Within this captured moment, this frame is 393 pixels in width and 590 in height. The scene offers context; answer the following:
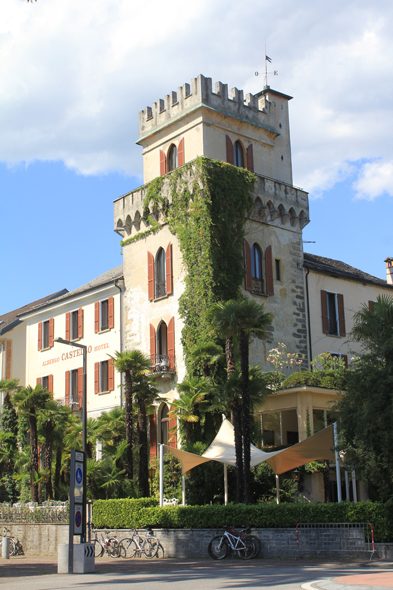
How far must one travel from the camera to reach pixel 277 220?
34.4 m

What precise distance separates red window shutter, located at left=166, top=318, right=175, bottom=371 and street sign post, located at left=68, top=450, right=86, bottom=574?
40.7 ft

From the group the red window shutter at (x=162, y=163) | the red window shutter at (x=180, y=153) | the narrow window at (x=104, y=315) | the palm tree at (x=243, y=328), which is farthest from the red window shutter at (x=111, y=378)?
the palm tree at (x=243, y=328)

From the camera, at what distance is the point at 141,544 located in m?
23.4

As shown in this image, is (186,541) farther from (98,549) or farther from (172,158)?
(172,158)

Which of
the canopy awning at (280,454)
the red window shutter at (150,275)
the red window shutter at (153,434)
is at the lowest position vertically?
the canopy awning at (280,454)

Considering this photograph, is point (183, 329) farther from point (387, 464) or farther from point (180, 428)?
point (387, 464)

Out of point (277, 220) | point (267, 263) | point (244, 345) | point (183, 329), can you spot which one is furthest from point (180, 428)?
point (277, 220)

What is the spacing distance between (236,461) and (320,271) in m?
15.5

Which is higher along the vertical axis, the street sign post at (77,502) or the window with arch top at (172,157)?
the window with arch top at (172,157)

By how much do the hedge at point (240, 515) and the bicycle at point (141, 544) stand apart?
1.41ft

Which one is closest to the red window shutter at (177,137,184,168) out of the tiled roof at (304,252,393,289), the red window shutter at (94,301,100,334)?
the tiled roof at (304,252,393,289)

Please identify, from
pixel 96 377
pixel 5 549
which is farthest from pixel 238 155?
pixel 5 549

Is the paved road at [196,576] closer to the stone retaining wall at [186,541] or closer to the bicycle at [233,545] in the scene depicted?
the bicycle at [233,545]

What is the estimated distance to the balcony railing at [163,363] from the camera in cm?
3100
